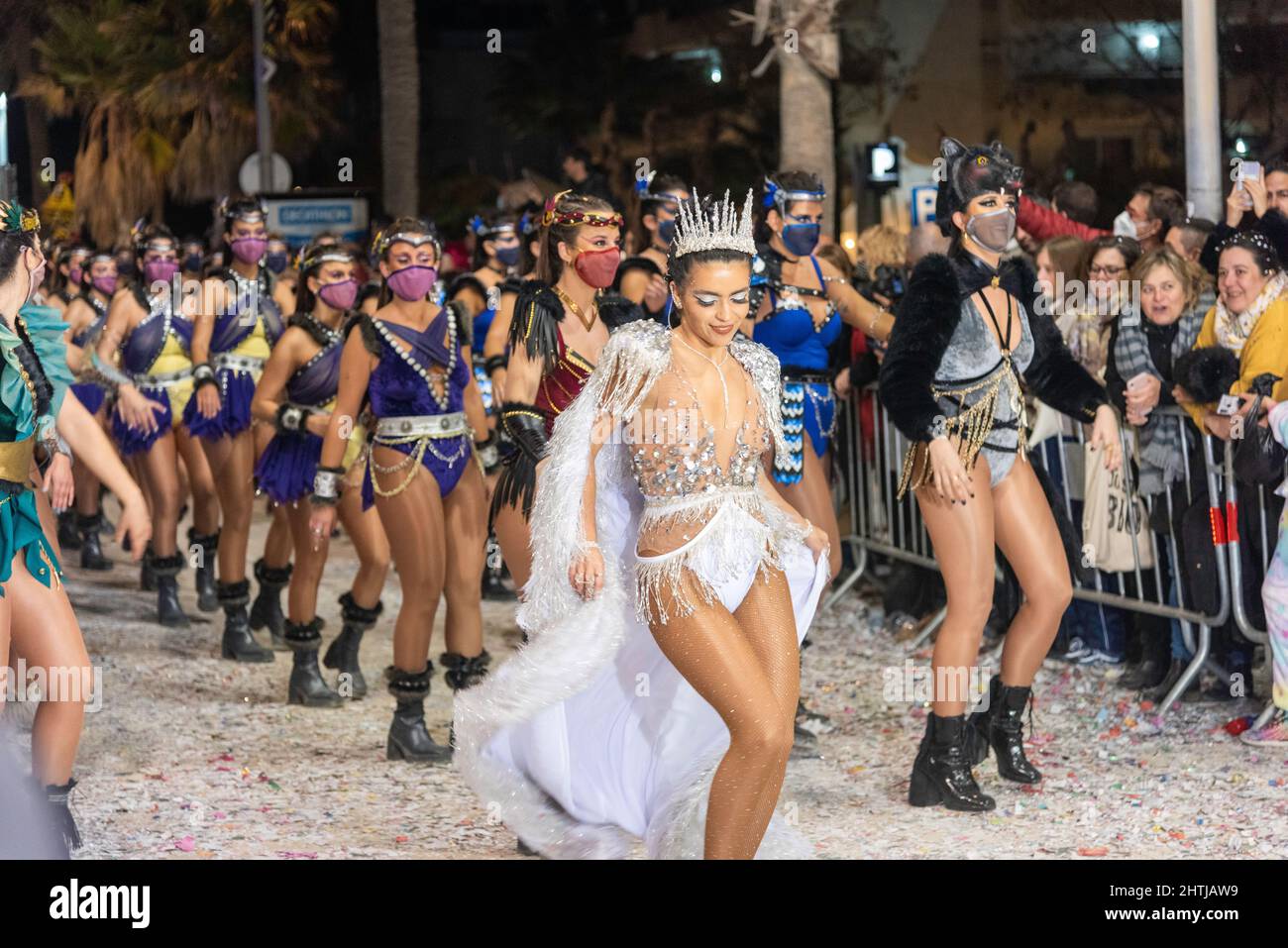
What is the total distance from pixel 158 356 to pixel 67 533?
4293mm

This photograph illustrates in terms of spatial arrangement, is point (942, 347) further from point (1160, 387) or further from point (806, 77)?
point (806, 77)

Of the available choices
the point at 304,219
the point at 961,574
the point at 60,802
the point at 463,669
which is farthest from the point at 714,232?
the point at 304,219

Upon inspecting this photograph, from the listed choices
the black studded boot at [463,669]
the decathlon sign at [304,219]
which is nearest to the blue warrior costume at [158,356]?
the black studded boot at [463,669]

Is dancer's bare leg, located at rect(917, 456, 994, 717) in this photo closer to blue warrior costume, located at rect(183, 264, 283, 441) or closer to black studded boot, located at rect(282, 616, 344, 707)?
black studded boot, located at rect(282, 616, 344, 707)

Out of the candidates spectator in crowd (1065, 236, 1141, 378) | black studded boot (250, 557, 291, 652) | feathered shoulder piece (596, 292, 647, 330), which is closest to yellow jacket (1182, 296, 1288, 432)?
spectator in crowd (1065, 236, 1141, 378)

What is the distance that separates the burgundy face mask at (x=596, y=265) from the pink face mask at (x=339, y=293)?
216 cm

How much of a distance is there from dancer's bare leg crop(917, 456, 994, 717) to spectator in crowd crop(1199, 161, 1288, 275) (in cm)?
227

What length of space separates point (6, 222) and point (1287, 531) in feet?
15.5

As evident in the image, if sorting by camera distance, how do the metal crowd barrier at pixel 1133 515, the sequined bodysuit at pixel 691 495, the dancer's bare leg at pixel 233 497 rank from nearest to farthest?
the sequined bodysuit at pixel 691 495
the metal crowd barrier at pixel 1133 515
the dancer's bare leg at pixel 233 497

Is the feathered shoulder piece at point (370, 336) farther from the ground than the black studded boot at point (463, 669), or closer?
farther from the ground

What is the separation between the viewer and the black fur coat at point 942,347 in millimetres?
6016

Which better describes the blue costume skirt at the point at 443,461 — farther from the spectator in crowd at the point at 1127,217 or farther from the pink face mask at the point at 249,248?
the spectator in crowd at the point at 1127,217

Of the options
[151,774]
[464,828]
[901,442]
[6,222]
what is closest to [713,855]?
[464,828]

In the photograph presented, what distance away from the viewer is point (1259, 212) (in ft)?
26.6
